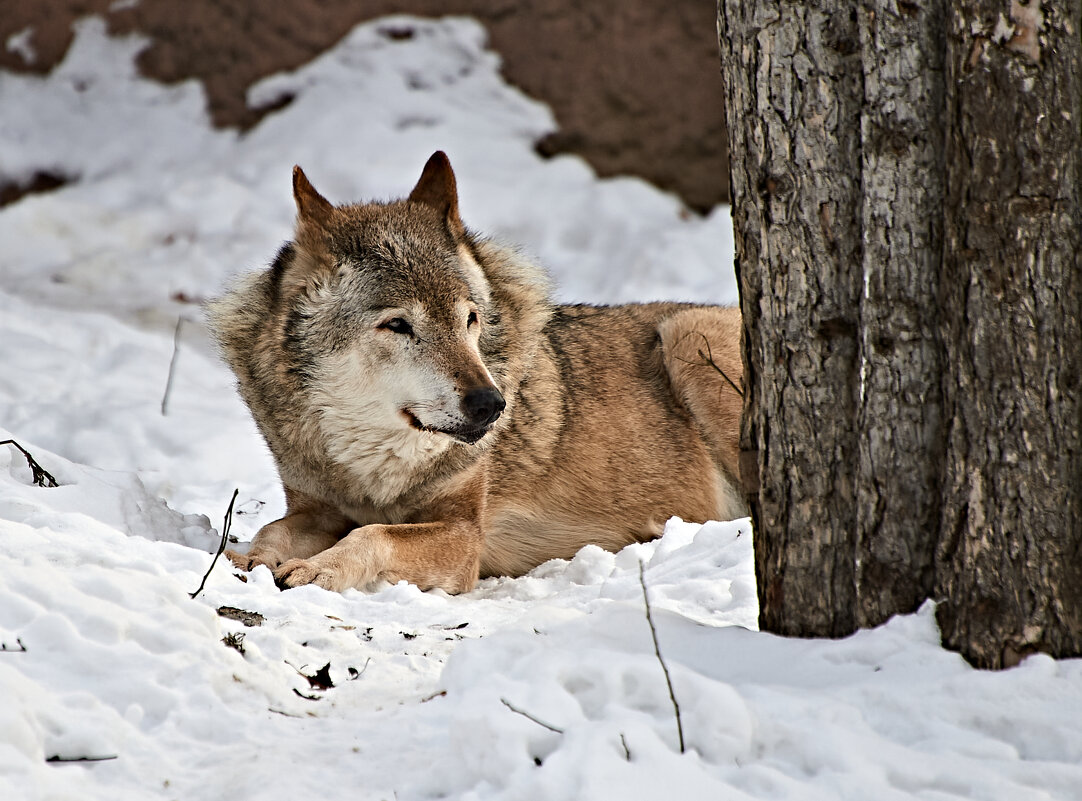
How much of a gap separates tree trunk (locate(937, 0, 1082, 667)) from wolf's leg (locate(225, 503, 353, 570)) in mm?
2754

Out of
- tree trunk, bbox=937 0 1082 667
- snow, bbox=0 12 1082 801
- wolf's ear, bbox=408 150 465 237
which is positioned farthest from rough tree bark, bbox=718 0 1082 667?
wolf's ear, bbox=408 150 465 237

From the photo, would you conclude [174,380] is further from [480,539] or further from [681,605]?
[681,605]

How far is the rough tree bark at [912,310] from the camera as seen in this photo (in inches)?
88.9

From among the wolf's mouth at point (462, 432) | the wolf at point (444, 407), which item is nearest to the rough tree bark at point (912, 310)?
the wolf at point (444, 407)

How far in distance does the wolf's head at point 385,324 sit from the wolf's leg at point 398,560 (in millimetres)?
381

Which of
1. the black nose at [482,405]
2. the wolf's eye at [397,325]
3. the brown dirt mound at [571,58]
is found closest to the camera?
the black nose at [482,405]

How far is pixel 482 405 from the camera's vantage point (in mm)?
4008

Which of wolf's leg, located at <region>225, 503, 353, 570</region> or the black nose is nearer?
the black nose

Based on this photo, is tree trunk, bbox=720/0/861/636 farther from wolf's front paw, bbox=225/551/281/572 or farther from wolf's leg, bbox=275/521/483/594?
wolf's front paw, bbox=225/551/281/572

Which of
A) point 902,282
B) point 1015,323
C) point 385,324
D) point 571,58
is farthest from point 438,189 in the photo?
point 571,58

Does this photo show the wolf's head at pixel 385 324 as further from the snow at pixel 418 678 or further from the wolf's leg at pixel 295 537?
the snow at pixel 418 678

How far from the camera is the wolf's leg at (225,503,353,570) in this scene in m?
4.27

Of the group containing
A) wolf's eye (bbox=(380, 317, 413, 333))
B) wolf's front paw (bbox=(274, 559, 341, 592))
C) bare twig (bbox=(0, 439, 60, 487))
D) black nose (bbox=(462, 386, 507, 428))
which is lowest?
wolf's front paw (bbox=(274, 559, 341, 592))

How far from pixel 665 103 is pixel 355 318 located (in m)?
7.41
